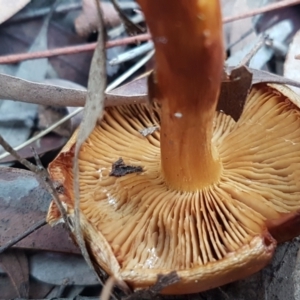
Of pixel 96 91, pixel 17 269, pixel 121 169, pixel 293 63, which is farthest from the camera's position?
Answer: pixel 293 63

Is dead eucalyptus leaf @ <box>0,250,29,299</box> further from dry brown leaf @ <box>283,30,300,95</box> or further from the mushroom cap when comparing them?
dry brown leaf @ <box>283,30,300,95</box>

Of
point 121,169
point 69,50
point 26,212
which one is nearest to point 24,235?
point 26,212

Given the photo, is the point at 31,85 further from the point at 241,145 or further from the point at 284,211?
the point at 284,211

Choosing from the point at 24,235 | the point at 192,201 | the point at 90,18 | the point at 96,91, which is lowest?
the point at 24,235

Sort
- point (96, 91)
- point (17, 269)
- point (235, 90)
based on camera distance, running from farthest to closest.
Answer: point (17, 269) < point (235, 90) < point (96, 91)

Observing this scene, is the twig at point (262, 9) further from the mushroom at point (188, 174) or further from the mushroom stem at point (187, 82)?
the mushroom stem at point (187, 82)

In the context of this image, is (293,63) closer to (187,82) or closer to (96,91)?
(187,82)
